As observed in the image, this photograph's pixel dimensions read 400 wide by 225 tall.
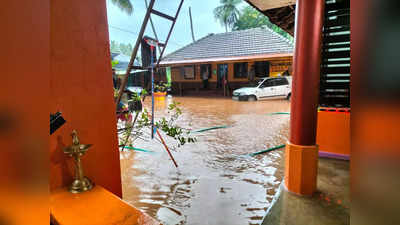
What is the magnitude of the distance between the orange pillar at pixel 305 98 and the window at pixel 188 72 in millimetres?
Answer: 15340

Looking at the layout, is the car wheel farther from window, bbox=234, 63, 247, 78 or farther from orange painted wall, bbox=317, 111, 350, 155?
orange painted wall, bbox=317, 111, 350, 155

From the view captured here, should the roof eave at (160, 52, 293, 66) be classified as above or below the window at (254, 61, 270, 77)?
above

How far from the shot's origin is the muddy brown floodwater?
251 cm

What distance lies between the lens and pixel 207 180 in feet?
10.9

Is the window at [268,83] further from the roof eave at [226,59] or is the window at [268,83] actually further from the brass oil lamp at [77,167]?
the brass oil lamp at [77,167]

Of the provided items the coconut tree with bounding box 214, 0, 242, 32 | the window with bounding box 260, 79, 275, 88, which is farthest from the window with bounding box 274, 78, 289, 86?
the coconut tree with bounding box 214, 0, 242, 32

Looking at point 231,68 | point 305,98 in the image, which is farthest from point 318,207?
point 231,68

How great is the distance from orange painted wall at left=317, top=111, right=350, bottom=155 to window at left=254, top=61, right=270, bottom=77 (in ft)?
37.7

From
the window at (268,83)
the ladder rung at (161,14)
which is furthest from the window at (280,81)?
the ladder rung at (161,14)

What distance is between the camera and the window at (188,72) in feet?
58.4

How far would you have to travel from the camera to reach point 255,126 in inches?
274

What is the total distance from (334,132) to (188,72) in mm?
14854

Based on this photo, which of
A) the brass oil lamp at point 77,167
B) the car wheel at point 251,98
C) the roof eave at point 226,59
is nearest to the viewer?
the brass oil lamp at point 77,167
